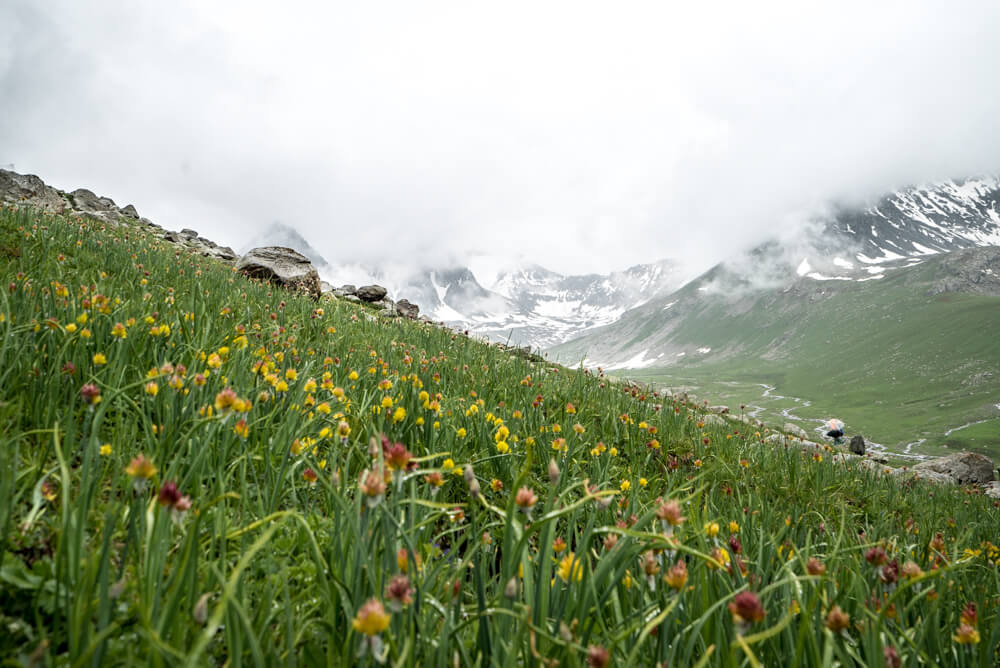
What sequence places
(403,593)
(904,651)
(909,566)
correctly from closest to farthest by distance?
1. (403,593)
2. (909,566)
3. (904,651)

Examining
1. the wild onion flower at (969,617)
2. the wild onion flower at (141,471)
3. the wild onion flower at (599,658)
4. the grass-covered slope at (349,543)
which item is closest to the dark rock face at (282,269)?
the grass-covered slope at (349,543)

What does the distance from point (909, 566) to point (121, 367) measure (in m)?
3.83

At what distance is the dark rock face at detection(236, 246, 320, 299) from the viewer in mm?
12734

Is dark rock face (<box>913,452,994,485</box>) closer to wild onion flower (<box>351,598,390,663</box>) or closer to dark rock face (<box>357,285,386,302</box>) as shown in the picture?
dark rock face (<box>357,285,386,302</box>)

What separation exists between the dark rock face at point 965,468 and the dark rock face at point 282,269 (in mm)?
23266

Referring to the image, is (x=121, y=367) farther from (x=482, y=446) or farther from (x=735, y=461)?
(x=735, y=461)

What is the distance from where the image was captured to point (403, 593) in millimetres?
1032

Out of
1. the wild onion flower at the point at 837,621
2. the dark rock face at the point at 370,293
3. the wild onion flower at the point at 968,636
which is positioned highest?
the dark rock face at the point at 370,293

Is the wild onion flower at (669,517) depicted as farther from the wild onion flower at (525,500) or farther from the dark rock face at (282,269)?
the dark rock face at (282,269)

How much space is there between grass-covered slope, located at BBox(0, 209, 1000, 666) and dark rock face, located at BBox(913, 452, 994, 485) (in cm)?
1863

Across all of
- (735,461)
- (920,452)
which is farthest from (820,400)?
(735,461)

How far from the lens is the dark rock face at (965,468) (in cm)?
1781

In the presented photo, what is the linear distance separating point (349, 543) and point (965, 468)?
25875 mm

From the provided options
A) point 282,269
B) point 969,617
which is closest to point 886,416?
point 282,269
